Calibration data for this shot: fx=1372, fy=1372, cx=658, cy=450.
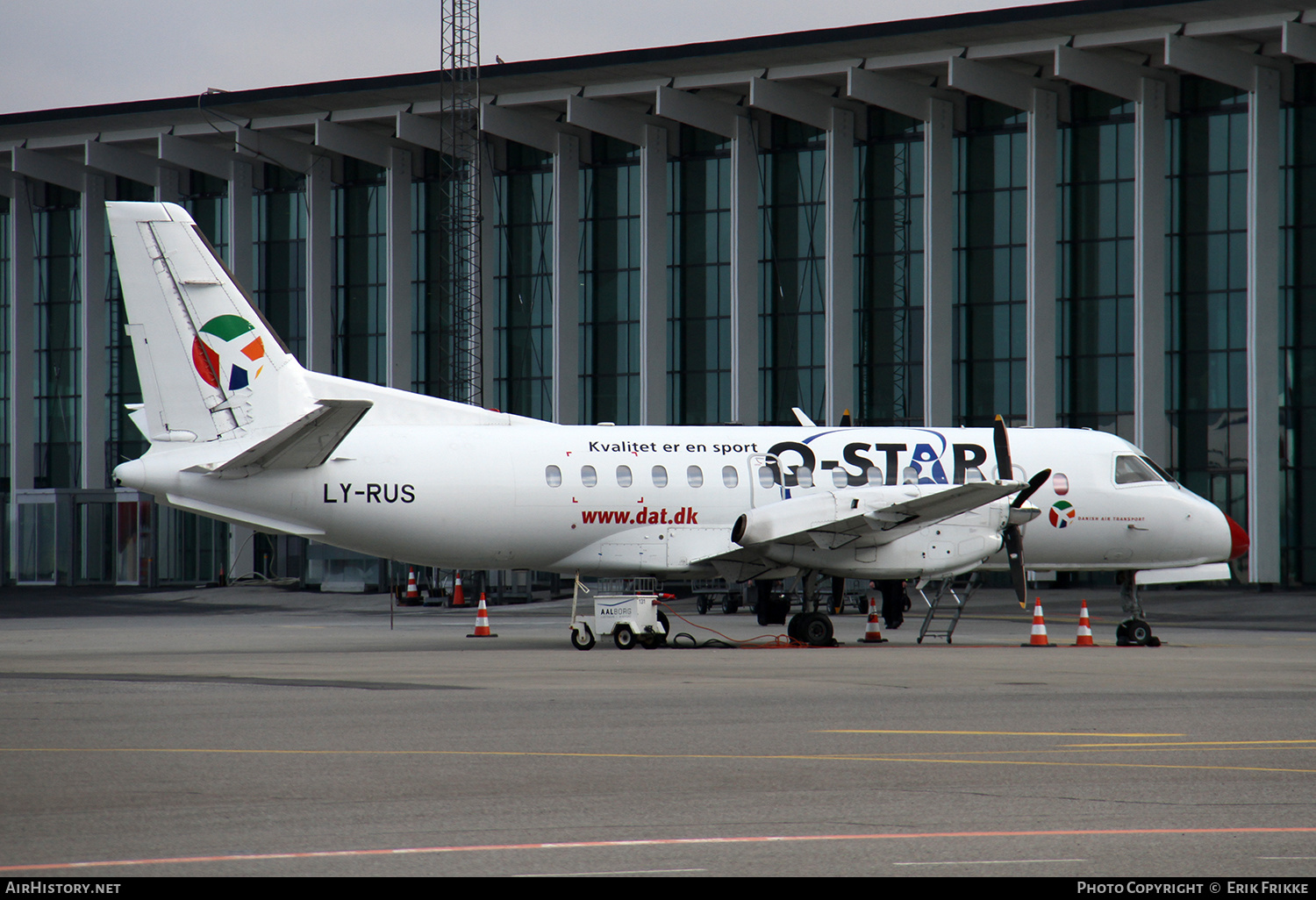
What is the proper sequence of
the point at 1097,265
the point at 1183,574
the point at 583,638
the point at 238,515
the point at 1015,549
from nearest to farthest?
the point at 238,515 → the point at 583,638 → the point at 1015,549 → the point at 1183,574 → the point at 1097,265

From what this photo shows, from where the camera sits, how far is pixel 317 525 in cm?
2211

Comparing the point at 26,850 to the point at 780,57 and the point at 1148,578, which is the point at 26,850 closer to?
the point at 1148,578

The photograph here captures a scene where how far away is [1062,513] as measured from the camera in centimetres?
2559

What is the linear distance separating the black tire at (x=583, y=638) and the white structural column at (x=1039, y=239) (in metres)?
29.1

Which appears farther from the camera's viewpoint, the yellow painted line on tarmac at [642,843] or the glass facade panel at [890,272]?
the glass facade panel at [890,272]

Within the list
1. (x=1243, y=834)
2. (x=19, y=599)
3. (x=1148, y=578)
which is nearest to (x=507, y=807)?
(x=1243, y=834)

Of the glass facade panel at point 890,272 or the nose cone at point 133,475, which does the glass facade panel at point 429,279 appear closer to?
the glass facade panel at point 890,272

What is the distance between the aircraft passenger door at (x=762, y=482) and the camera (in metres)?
23.9

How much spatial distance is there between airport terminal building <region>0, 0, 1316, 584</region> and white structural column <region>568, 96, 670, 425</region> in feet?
0.47

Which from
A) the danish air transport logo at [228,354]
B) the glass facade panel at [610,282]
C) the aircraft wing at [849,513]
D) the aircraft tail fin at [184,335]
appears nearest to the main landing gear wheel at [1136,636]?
the aircraft wing at [849,513]

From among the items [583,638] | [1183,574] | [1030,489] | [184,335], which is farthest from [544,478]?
[1183,574]

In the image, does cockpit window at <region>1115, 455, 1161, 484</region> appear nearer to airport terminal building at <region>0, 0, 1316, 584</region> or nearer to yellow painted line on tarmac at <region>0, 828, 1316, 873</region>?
yellow painted line on tarmac at <region>0, 828, 1316, 873</region>

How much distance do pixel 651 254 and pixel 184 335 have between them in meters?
33.6

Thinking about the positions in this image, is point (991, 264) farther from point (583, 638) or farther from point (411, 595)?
point (583, 638)
